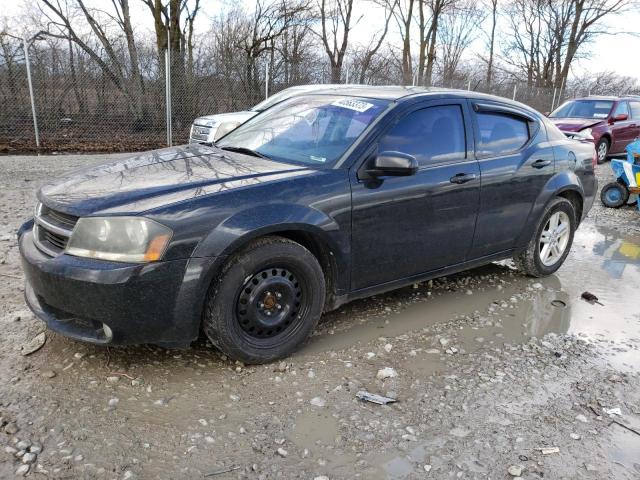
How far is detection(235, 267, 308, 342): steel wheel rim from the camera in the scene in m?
3.03

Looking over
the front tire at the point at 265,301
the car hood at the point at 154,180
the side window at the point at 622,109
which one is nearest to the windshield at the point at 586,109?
the side window at the point at 622,109

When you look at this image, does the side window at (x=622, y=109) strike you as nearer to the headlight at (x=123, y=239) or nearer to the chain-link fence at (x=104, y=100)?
the chain-link fence at (x=104, y=100)

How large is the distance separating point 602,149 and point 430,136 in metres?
11.7

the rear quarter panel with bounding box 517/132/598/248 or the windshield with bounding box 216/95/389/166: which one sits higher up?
the windshield with bounding box 216/95/389/166

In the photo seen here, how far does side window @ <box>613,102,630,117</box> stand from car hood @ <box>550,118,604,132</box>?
24.7 inches

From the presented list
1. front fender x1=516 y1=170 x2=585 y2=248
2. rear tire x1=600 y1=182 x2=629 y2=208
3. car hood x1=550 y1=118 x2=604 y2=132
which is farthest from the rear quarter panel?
car hood x1=550 y1=118 x2=604 y2=132

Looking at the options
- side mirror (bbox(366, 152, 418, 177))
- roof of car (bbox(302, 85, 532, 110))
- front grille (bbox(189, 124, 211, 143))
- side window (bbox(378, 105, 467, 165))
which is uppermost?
roof of car (bbox(302, 85, 532, 110))

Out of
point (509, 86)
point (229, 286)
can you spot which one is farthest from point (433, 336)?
point (509, 86)

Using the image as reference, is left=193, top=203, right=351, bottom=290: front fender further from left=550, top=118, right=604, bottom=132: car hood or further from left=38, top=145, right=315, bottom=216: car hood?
left=550, top=118, right=604, bottom=132: car hood

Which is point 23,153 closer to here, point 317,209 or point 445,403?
point 317,209

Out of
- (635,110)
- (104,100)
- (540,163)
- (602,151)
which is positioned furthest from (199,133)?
(635,110)

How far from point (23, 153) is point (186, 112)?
415cm

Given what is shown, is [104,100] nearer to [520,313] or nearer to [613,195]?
[613,195]

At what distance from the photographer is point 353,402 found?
9.50 feet
